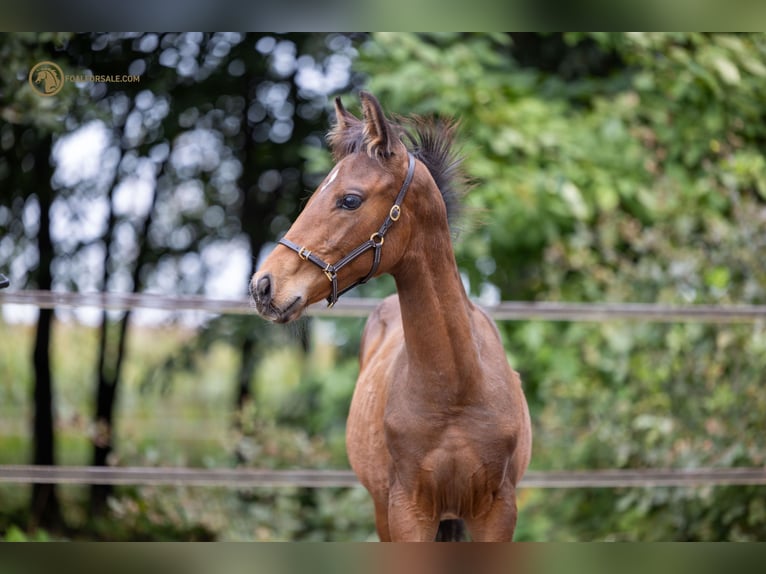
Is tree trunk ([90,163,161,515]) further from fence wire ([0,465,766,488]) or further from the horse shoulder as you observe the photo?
the horse shoulder

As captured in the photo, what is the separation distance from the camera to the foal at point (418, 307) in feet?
6.08

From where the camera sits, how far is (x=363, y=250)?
1873mm

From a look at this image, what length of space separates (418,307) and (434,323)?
5cm

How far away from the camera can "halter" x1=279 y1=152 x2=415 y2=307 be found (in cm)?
182

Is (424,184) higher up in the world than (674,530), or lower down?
higher up

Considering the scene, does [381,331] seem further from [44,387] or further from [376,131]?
[44,387]

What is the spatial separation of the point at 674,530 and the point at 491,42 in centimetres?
280

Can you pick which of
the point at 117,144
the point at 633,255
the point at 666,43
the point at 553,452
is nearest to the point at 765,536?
the point at 553,452

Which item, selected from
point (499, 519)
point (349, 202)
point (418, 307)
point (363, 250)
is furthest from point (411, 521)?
point (349, 202)

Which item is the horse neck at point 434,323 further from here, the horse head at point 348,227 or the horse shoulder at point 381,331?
the horse shoulder at point 381,331

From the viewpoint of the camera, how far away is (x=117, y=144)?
4688 millimetres

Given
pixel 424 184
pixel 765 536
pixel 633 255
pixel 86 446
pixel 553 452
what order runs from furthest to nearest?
pixel 86 446, pixel 633 255, pixel 553 452, pixel 765 536, pixel 424 184
